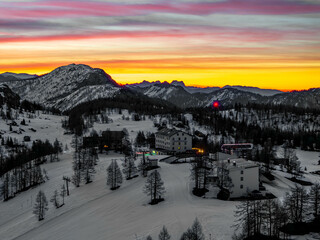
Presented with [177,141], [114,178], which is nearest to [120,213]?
[114,178]

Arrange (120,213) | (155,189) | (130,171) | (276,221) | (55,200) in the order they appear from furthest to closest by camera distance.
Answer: (130,171) < (55,200) < (155,189) < (120,213) < (276,221)

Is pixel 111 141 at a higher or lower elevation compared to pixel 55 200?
higher

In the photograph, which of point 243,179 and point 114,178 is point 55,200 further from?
point 243,179

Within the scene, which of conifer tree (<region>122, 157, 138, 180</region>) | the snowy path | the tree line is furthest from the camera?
conifer tree (<region>122, 157, 138, 180</region>)

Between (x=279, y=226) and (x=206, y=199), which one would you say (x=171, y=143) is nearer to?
(x=206, y=199)

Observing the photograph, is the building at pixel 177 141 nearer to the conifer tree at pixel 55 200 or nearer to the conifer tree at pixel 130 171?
the conifer tree at pixel 130 171

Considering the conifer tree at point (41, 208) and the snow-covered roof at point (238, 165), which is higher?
the snow-covered roof at point (238, 165)

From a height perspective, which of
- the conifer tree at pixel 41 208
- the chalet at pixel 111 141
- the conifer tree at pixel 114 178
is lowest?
the conifer tree at pixel 41 208

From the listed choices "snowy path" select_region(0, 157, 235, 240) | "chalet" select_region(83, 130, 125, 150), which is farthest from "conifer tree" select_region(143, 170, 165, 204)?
"chalet" select_region(83, 130, 125, 150)

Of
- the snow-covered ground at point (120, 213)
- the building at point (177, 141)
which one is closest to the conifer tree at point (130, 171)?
the snow-covered ground at point (120, 213)

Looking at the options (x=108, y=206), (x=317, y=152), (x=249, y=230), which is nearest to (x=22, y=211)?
(x=108, y=206)

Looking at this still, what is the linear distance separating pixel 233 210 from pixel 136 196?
999 inches

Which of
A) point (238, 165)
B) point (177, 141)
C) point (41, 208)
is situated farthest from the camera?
point (177, 141)

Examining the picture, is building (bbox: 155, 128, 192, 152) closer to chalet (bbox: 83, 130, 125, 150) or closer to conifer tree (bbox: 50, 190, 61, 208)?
chalet (bbox: 83, 130, 125, 150)
